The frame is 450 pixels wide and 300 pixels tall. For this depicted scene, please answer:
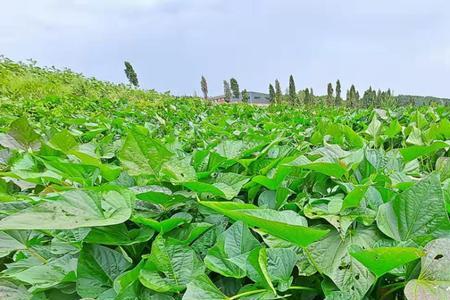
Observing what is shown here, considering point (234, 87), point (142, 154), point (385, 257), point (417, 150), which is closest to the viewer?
point (385, 257)

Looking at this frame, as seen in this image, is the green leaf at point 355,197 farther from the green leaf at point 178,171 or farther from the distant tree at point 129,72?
the distant tree at point 129,72

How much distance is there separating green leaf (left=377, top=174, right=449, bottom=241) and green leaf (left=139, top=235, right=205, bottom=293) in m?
0.32

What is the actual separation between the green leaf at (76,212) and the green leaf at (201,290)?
0.53 feet

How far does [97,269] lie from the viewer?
73cm

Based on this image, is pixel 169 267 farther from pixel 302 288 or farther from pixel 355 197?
pixel 355 197

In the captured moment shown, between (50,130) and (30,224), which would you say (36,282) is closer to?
(30,224)

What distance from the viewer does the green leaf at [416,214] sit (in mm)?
631

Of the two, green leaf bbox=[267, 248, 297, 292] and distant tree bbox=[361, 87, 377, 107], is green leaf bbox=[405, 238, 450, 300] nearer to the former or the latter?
green leaf bbox=[267, 248, 297, 292]

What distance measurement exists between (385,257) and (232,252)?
9.7 inches

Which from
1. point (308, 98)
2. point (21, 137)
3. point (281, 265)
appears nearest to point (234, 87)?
point (308, 98)

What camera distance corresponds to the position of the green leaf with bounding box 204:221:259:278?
2.10 ft

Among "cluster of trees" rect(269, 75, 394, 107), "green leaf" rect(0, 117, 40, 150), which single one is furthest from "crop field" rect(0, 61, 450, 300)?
"cluster of trees" rect(269, 75, 394, 107)

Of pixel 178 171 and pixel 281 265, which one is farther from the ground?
pixel 178 171

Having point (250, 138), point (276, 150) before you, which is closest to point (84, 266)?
point (276, 150)
